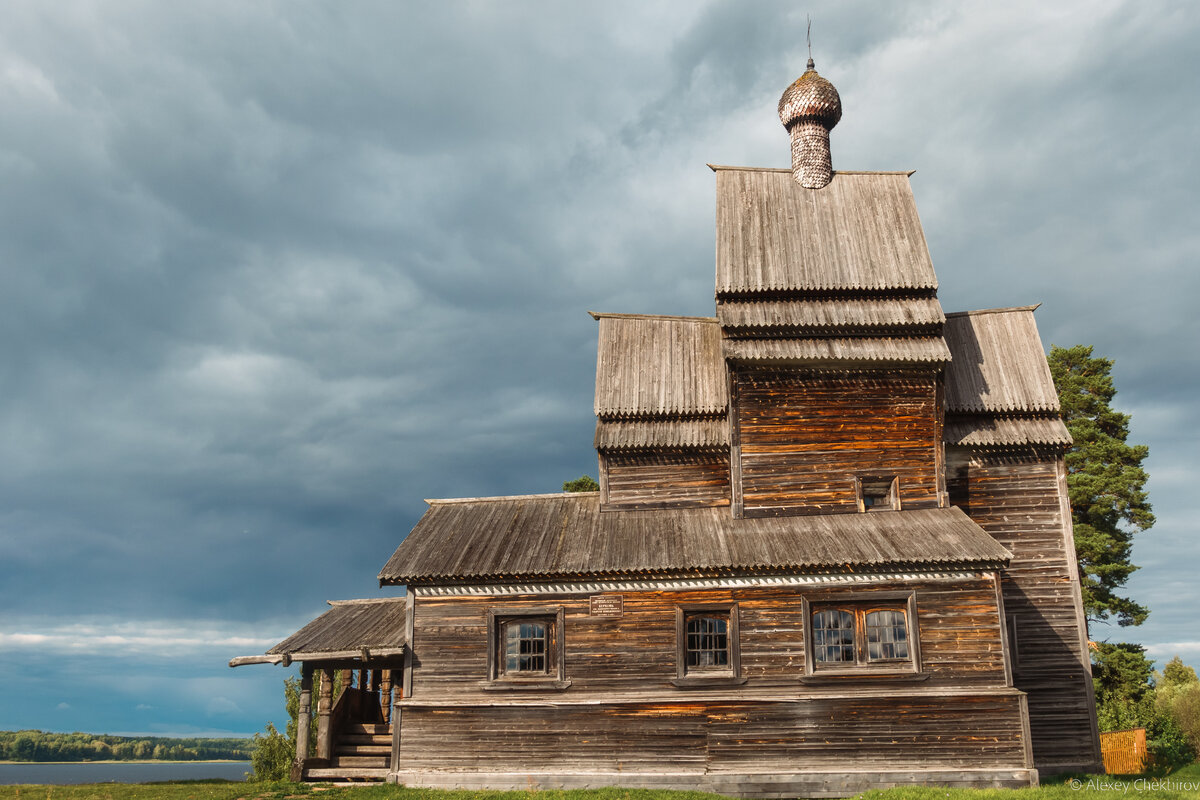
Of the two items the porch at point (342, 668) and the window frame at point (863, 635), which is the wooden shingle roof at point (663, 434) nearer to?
the window frame at point (863, 635)

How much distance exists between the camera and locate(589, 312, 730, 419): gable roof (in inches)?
908

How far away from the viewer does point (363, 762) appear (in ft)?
67.6

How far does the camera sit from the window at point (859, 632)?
18156mm

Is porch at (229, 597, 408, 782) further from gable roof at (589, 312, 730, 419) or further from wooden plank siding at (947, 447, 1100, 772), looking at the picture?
wooden plank siding at (947, 447, 1100, 772)

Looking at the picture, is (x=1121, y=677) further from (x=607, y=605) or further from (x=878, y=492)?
(x=607, y=605)

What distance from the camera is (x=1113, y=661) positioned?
106ft

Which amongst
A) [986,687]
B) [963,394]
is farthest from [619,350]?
[986,687]

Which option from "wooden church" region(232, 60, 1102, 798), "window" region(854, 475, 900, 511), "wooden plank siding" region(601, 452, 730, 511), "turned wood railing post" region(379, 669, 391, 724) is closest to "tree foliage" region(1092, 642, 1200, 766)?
"wooden church" region(232, 60, 1102, 798)

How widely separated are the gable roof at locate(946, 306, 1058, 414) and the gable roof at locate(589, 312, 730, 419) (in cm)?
664

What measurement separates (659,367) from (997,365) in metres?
9.66

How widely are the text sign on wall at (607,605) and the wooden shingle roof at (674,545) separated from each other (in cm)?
54

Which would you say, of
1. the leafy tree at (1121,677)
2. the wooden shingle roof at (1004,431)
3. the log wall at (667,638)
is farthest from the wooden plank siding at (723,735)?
the leafy tree at (1121,677)

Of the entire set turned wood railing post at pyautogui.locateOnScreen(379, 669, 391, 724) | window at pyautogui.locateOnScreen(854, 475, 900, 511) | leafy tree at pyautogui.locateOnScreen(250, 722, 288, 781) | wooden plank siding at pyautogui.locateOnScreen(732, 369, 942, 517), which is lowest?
leafy tree at pyautogui.locateOnScreen(250, 722, 288, 781)

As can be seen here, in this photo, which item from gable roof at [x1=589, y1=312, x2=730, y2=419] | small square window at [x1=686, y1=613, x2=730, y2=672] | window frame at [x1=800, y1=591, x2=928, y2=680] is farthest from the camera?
gable roof at [x1=589, y1=312, x2=730, y2=419]
